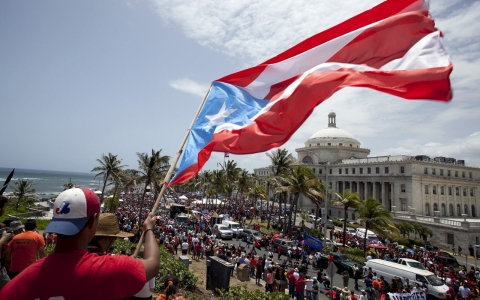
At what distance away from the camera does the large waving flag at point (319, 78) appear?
171 inches

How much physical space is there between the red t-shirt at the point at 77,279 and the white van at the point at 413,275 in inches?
747

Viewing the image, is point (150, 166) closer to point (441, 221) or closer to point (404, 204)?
point (441, 221)

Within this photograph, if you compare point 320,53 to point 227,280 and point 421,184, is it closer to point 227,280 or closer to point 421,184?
point 227,280

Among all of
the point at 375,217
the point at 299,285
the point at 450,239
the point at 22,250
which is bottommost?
the point at 299,285

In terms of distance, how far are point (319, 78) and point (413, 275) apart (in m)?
16.8

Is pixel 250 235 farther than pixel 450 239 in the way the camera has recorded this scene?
No

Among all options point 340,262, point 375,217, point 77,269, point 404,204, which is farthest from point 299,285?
point 404,204

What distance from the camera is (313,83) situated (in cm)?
524

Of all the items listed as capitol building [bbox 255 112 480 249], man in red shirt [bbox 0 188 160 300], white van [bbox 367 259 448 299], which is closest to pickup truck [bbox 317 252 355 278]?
white van [bbox 367 259 448 299]

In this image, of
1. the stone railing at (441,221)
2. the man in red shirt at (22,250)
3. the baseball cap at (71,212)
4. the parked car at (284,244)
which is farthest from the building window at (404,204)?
the baseball cap at (71,212)

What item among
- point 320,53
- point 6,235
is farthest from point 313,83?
point 6,235

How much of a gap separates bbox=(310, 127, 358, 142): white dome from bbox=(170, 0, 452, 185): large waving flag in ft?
272

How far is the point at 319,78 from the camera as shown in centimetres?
525

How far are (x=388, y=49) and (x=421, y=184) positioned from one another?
63.1 meters
